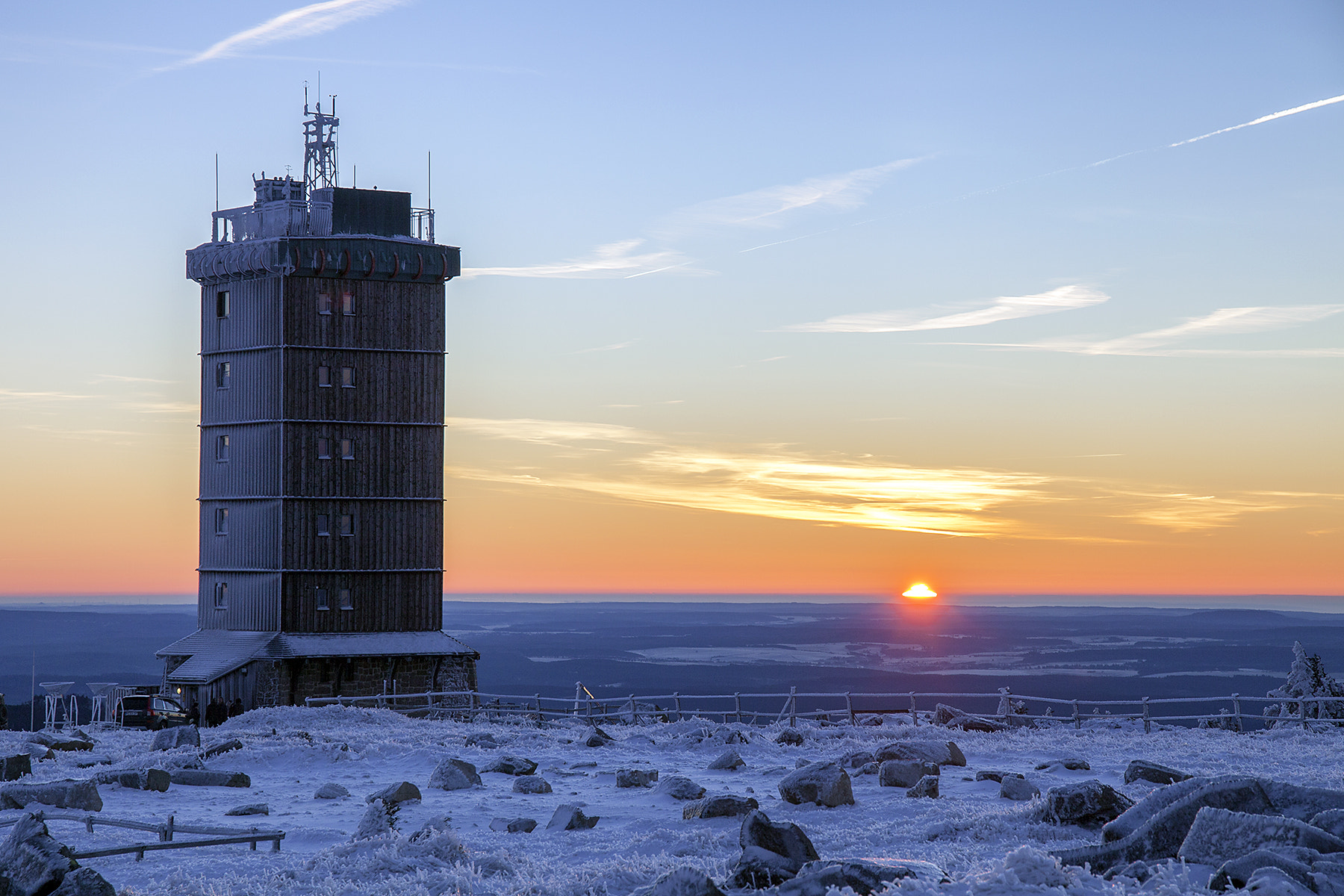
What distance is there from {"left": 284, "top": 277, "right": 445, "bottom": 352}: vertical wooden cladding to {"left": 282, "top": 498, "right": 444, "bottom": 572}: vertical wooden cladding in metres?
5.43

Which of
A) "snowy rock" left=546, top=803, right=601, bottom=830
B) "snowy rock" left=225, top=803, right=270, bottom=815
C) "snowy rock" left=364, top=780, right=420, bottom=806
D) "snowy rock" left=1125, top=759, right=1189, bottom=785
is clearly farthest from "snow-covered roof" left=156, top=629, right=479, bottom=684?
"snowy rock" left=1125, top=759, right=1189, bottom=785

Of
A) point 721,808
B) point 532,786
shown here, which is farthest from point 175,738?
point 721,808

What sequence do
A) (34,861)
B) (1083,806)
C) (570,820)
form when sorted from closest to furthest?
(34,861) < (1083,806) < (570,820)

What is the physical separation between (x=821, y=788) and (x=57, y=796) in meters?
10.0

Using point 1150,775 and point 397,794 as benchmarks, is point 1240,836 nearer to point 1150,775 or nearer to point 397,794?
point 1150,775

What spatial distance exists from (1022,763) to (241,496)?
3093 cm

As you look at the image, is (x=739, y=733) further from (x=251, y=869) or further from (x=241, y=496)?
(x=241, y=496)

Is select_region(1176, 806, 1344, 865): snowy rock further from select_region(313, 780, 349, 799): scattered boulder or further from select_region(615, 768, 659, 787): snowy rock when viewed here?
select_region(313, 780, 349, 799): scattered boulder

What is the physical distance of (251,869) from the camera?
14961mm

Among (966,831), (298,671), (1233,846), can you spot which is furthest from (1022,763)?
(298,671)

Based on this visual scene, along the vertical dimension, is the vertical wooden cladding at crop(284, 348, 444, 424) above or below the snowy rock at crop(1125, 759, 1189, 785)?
above

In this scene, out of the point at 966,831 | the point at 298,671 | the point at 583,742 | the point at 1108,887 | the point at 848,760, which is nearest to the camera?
the point at 1108,887

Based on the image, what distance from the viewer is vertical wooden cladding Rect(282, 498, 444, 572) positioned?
45906 mm

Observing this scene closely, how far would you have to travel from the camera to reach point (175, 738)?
26406mm
